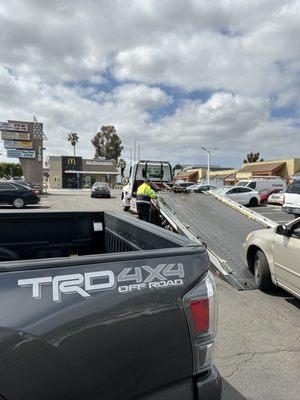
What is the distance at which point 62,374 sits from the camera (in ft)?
4.57

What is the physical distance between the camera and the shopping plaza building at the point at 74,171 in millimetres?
65625

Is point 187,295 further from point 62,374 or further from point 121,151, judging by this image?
point 121,151

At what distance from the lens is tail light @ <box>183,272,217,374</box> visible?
167 centimetres

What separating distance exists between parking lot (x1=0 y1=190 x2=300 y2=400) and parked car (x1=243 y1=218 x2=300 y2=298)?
12.1 inches

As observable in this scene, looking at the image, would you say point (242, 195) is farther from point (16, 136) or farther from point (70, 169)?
point (70, 169)

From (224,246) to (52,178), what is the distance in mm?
63009

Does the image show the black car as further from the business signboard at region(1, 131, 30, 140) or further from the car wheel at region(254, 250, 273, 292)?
the business signboard at region(1, 131, 30, 140)

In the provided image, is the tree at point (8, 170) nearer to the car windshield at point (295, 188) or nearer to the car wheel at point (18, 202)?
the car wheel at point (18, 202)

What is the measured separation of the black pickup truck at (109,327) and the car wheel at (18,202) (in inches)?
774

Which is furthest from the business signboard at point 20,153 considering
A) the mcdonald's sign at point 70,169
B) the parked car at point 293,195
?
the parked car at point 293,195

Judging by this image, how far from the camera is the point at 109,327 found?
1.48 metres

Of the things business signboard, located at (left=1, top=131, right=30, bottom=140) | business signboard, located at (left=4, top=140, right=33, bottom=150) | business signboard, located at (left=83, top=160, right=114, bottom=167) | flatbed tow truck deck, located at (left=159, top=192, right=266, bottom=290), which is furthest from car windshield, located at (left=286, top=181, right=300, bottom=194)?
business signboard, located at (left=83, top=160, right=114, bottom=167)

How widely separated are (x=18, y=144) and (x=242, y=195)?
2793 cm

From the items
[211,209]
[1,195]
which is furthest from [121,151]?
[211,209]
